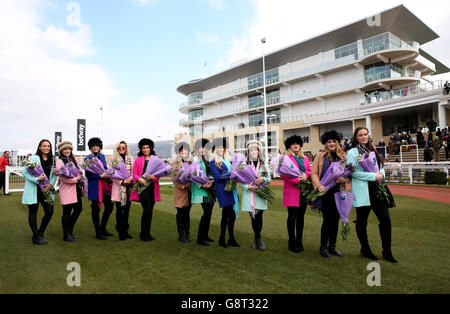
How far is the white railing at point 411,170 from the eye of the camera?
54.9 ft

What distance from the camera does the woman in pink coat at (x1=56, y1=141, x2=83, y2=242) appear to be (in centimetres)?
530

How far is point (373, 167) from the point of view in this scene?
4.22m

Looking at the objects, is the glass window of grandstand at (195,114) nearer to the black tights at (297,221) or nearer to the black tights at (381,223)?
the black tights at (297,221)

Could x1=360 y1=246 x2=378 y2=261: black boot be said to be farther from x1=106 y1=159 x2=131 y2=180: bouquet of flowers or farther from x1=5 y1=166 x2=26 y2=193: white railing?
x1=5 y1=166 x2=26 y2=193: white railing

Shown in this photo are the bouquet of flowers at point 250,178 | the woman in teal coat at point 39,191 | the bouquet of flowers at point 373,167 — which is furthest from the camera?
the woman in teal coat at point 39,191

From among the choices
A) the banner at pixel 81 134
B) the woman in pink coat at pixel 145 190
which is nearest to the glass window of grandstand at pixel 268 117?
the banner at pixel 81 134

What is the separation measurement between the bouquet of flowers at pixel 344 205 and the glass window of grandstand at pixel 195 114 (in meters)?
53.2

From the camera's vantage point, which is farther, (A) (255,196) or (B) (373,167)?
(A) (255,196)

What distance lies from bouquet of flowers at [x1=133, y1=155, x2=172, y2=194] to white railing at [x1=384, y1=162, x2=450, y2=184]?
663 inches

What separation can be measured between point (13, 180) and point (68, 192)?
40.3ft

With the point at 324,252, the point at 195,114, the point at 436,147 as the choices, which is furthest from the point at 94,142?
the point at 195,114

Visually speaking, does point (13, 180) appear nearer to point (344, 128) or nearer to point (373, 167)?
point (373, 167)
